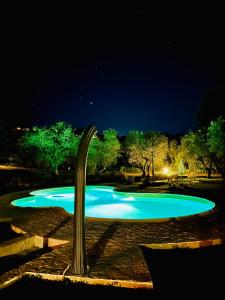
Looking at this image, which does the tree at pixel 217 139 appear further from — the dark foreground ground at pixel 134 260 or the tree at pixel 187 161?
the dark foreground ground at pixel 134 260

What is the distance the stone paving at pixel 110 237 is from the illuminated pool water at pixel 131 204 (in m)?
2.75

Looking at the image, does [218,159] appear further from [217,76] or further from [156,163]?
[217,76]

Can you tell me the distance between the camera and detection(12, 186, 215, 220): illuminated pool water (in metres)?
10.4

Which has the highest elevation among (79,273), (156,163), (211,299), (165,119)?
(165,119)

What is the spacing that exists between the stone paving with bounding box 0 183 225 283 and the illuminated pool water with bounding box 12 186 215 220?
2.75 m

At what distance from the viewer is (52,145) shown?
20.8 meters

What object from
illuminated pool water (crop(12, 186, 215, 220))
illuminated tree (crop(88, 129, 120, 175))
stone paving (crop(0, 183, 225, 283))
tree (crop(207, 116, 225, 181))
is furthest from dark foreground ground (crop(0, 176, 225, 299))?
illuminated tree (crop(88, 129, 120, 175))

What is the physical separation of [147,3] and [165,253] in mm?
13035

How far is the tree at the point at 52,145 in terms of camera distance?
20.6 m

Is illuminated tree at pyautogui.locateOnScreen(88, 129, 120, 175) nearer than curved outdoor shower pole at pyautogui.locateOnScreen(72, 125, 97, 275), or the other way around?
curved outdoor shower pole at pyautogui.locateOnScreen(72, 125, 97, 275)

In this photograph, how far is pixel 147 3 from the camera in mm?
13898

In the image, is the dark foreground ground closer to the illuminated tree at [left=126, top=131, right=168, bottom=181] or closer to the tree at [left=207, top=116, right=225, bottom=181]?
the tree at [left=207, top=116, right=225, bottom=181]

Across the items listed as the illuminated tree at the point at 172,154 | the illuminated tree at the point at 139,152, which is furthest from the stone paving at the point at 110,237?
the illuminated tree at the point at 172,154

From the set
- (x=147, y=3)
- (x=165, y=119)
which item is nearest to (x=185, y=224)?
(x=147, y=3)
